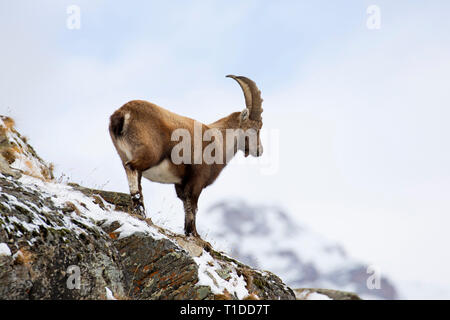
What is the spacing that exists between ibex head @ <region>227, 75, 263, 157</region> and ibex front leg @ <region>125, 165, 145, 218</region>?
3.65 meters

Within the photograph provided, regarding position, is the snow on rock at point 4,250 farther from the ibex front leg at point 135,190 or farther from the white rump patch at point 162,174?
the white rump patch at point 162,174

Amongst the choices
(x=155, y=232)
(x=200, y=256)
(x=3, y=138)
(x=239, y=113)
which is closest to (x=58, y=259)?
(x=155, y=232)

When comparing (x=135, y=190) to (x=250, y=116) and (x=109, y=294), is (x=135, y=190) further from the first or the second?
(x=250, y=116)

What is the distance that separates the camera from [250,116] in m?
13.5

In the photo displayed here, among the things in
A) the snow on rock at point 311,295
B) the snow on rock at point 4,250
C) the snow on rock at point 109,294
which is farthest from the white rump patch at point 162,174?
the snow on rock at point 311,295

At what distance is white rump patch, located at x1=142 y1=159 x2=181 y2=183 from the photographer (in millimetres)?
10938

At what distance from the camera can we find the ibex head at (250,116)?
13289mm

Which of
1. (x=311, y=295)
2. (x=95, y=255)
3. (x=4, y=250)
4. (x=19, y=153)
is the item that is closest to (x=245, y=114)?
(x=19, y=153)

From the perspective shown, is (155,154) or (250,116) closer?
(155,154)

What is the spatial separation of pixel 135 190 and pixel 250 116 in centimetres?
405

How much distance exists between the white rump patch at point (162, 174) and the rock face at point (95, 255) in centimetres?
61

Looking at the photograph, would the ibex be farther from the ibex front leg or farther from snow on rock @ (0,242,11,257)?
snow on rock @ (0,242,11,257)
